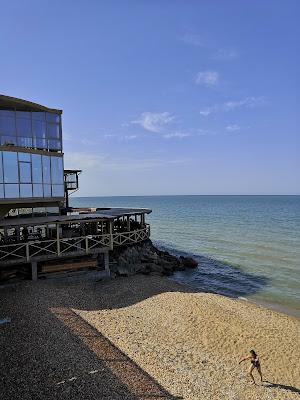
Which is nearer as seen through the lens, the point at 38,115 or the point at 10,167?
the point at 10,167

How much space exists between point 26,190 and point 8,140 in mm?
3101

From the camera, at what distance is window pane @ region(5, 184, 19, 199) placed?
18633 millimetres

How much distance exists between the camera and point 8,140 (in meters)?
19.3

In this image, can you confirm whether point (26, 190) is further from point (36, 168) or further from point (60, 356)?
point (60, 356)

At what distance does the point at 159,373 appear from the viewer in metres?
10.4

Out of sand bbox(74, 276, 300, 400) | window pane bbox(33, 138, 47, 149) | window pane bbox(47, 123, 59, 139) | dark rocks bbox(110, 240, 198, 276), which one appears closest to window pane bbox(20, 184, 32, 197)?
window pane bbox(33, 138, 47, 149)

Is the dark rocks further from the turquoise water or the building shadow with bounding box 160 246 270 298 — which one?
the turquoise water

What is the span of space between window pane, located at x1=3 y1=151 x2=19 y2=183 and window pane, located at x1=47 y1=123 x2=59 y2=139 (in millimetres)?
2857

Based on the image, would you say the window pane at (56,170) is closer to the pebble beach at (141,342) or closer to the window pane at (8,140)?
the window pane at (8,140)

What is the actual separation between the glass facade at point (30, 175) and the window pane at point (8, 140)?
31.8 inches

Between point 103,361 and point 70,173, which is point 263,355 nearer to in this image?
point 103,361

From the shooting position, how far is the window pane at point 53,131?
2086 centimetres

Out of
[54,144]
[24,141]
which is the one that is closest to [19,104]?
[24,141]

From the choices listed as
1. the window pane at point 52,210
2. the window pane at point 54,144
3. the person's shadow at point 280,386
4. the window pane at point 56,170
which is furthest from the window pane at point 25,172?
the person's shadow at point 280,386
